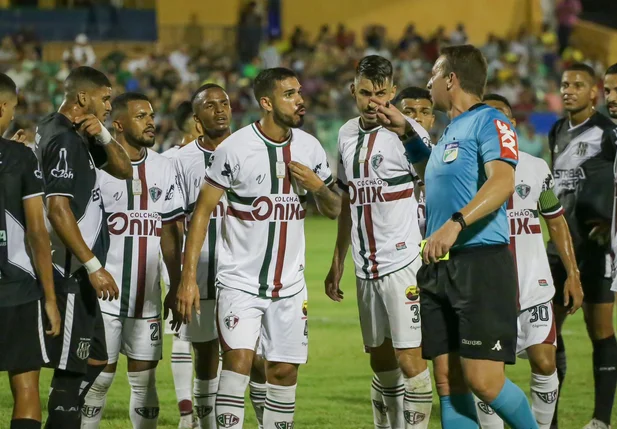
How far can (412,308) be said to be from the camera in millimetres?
7328

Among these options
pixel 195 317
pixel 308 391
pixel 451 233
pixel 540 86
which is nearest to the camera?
pixel 451 233

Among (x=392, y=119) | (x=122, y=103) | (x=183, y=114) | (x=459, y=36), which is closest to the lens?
(x=392, y=119)

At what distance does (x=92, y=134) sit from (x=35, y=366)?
1.48 meters

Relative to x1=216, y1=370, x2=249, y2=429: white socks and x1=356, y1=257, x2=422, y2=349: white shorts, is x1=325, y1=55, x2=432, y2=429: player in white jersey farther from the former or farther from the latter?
x1=216, y1=370, x2=249, y2=429: white socks

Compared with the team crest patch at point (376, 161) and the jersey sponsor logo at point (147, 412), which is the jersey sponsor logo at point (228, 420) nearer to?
the jersey sponsor logo at point (147, 412)

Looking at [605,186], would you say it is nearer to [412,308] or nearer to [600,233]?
[600,233]

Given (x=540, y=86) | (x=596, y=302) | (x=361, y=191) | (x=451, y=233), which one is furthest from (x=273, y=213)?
(x=540, y=86)

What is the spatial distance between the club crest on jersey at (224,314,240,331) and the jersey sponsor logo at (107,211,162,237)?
1.02 meters

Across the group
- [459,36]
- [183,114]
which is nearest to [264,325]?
[183,114]

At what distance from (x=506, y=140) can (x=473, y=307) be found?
931 millimetres

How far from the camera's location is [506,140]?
596cm

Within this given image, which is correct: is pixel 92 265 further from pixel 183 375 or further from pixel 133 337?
pixel 183 375

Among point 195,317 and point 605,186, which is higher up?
point 605,186

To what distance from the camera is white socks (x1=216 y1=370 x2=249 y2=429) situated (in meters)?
6.63
